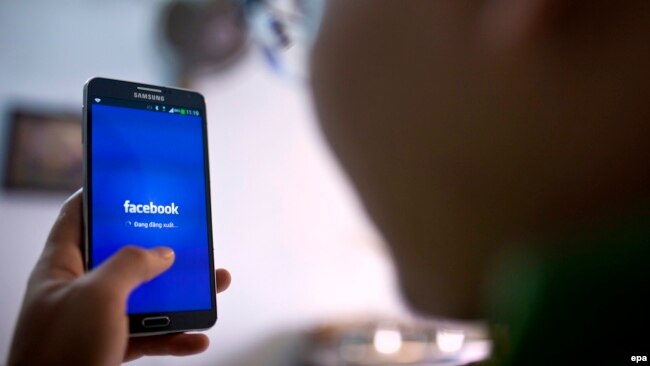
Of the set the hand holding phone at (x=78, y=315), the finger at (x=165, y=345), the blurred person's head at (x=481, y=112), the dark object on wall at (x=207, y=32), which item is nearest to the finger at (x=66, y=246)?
the hand holding phone at (x=78, y=315)

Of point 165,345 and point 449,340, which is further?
point 449,340

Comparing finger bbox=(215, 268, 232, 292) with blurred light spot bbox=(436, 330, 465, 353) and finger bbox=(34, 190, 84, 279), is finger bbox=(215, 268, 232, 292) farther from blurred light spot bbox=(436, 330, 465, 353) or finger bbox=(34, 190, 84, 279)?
blurred light spot bbox=(436, 330, 465, 353)

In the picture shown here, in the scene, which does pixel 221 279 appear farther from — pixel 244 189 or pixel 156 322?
pixel 244 189

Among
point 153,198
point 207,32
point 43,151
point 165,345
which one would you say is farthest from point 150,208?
point 207,32

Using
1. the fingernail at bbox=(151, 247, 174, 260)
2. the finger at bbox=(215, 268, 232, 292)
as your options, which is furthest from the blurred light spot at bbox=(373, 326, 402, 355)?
the fingernail at bbox=(151, 247, 174, 260)

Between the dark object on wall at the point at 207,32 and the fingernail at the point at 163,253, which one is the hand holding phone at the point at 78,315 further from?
the dark object on wall at the point at 207,32

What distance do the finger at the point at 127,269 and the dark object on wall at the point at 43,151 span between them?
0.51 m

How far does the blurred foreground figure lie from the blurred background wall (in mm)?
461

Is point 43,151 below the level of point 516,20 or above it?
above

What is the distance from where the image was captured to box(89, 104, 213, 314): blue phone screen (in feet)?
1.64

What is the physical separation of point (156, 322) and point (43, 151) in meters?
0.49

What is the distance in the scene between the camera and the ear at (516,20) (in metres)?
0.39

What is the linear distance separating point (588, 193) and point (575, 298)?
0.28ft

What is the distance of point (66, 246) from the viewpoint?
458mm
